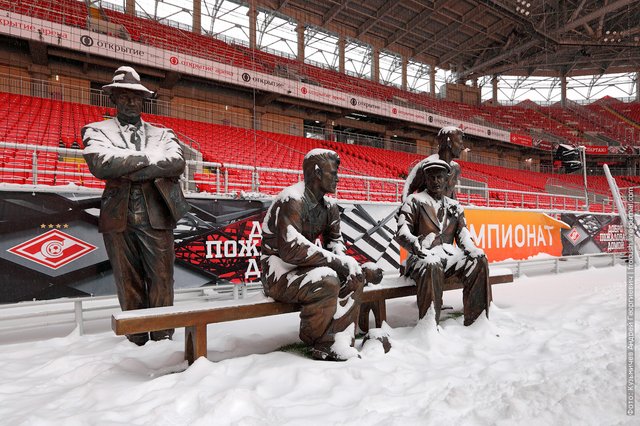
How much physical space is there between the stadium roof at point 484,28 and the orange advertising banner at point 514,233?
49.1 feet

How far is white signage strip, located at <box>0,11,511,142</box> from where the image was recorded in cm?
959

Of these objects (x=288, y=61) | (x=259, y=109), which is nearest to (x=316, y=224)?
(x=259, y=109)

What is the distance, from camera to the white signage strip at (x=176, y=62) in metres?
9.59

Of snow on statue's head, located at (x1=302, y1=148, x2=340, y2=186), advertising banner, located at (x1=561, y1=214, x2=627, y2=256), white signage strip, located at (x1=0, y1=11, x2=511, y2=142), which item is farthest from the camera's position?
white signage strip, located at (x1=0, y1=11, x2=511, y2=142)

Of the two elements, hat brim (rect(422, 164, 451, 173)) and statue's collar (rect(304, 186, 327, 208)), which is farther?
hat brim (rect(422, 164, 451, 173))

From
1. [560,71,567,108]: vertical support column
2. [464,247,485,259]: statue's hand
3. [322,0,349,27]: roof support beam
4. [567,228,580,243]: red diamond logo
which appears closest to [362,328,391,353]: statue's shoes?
[464,247,485,259]: statue's hand

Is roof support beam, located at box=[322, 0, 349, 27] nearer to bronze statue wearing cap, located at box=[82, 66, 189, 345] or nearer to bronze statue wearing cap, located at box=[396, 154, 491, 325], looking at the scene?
bronze statue wearing cap, located at box=[396, 154, 491, 325]

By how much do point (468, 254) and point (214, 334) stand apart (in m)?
2.28

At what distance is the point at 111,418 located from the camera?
1.70 m

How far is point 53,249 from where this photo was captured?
3.24 metres

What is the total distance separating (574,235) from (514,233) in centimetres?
192

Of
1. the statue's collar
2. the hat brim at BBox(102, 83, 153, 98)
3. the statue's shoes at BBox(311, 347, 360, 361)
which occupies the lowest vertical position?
the statue's shoes at BBox(311, 347, 360, 361)

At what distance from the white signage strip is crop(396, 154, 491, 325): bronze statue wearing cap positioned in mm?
10342

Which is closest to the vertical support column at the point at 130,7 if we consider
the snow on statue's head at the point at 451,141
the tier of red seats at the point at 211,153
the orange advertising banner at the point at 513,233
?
the tier of red seats at the point at 211,153
